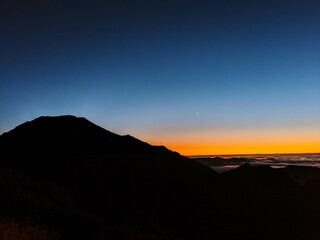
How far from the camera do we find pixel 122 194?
863 inches

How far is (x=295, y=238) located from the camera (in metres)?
22.7

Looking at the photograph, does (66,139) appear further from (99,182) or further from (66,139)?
(99,182)

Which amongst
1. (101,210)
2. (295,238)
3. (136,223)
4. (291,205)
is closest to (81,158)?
(101,210)

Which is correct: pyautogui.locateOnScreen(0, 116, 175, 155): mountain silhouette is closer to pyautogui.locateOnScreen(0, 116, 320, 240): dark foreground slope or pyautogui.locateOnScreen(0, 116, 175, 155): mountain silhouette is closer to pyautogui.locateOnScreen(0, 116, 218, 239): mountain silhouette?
pyautogui.locateOnScreen(0, 116, 218, 239): mountain silhouette

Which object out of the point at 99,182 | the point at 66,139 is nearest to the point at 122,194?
the point at 99,182

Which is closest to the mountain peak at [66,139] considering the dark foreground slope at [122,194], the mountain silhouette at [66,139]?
the mountain silhouette at [66,139]

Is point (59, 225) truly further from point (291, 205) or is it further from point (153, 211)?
point (291, 205)

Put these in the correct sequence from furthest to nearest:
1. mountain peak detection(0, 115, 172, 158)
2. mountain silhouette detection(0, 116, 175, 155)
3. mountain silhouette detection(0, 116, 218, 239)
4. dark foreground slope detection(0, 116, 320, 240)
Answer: mountain silhouette detection(0, 116, 175, 155) < mountain peak detection(0, 115, 172, 158) < dark foreground slope detection(0, 116, 320, 240) < mountain silhouette detection(0, 116, 218, 239)

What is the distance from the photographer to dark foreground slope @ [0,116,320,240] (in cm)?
1303

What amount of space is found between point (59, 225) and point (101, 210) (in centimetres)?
779

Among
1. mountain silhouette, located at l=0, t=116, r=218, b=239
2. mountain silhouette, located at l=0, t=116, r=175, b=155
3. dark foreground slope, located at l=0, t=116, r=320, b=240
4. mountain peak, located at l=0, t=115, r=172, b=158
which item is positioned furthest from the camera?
mountain silhouette, located at l=0, t=116, r=175, b=155

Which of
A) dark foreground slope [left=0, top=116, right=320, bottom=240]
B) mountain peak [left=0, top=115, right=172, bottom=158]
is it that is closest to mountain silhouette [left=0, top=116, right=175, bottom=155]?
mountain peak [left=0, top=115, right=172, bottom=158]

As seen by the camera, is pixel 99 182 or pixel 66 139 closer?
pixel 99 182

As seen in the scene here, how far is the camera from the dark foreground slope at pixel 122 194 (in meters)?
13.0
